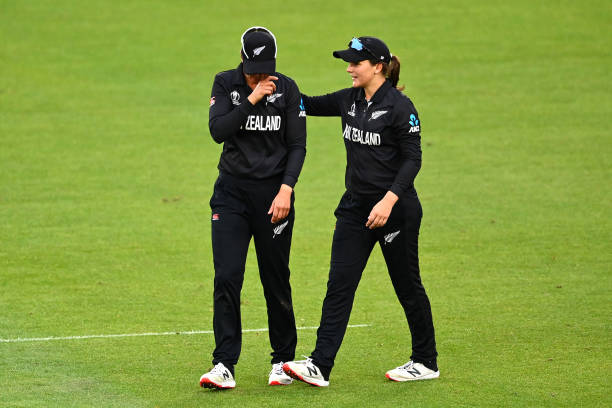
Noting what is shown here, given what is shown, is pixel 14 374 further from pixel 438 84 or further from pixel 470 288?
pixel 438 84

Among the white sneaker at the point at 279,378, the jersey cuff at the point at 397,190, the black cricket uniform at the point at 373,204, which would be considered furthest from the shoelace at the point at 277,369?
the jersey cuff at the point at 397,190

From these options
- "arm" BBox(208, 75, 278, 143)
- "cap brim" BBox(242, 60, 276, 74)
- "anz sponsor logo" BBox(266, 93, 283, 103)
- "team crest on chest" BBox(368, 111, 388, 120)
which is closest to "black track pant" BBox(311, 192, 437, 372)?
"team crest on chest" BBox(368, 111, 388, 120)

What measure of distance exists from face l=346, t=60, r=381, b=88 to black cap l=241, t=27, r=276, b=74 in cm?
54

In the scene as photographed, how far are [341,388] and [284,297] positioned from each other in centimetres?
72

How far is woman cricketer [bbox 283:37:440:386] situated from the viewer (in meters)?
6.80

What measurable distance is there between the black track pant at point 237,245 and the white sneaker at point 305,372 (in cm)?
36

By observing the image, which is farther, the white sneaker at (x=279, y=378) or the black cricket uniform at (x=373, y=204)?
the white sneaker at (x=279, y=378)

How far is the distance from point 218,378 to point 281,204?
3.91 feet

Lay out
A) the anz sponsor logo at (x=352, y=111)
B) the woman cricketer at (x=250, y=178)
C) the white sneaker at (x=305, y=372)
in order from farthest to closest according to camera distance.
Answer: the anz sponsor logo at (x=352, y=111), the white sneaker at (x=305, y=372), the woman cricketer at (x=250, y=178)

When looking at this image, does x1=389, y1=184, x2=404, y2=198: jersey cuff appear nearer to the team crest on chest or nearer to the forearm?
the team crest on chest

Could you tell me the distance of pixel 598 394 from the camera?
6.80 m

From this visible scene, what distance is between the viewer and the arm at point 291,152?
6785 mm

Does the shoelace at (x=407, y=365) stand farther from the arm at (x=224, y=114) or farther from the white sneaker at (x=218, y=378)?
the arm at (x=224, y=114)

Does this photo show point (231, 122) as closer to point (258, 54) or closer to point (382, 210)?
point (258, 54)
